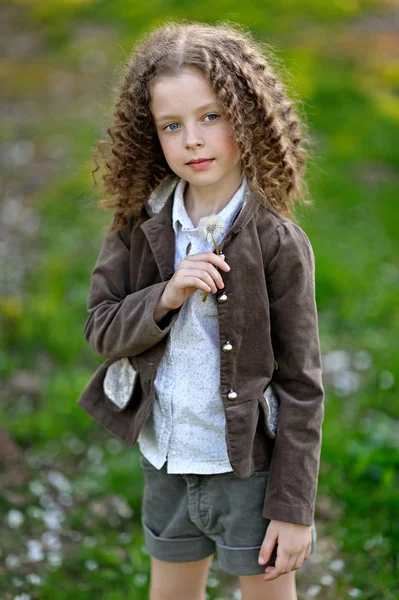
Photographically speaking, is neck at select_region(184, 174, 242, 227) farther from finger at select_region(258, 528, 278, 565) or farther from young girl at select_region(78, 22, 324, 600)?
finger at select_region(258, 528, 278, 565)

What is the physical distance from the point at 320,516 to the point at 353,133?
436 cm

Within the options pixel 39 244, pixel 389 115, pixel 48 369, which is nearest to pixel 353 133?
pixel 389 115

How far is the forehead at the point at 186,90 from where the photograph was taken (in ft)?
5.91

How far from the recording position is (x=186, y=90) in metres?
1.81

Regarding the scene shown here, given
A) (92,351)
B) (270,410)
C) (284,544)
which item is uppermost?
(270,410)

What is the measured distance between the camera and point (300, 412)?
1879mm

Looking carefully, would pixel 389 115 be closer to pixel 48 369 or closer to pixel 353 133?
pixel 353 133

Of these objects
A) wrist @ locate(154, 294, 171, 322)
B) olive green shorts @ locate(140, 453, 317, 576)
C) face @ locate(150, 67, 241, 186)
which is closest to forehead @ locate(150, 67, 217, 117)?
face @ locate(150, 67, 241, 186)

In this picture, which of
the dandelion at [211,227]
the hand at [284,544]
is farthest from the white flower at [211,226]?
the hand at [284,544]

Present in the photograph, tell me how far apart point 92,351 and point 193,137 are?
2.78 metres

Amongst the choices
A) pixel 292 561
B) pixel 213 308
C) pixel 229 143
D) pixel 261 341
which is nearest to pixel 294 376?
pixel 261 341

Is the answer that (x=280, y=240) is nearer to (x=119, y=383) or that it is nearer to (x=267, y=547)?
(x=119, y=383)

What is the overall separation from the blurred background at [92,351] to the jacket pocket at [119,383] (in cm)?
57

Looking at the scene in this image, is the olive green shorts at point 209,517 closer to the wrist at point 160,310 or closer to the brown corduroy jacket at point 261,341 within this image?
the brown corduroy jacket at point 261,341
